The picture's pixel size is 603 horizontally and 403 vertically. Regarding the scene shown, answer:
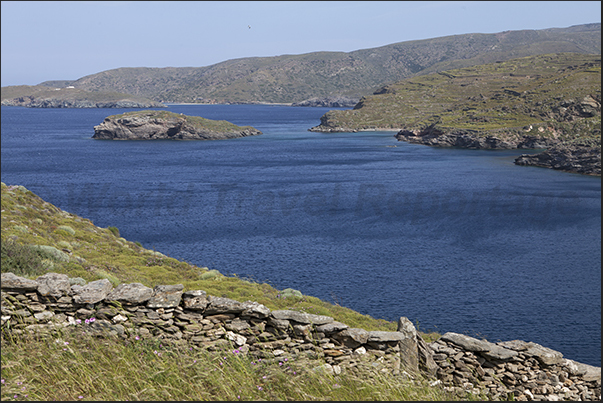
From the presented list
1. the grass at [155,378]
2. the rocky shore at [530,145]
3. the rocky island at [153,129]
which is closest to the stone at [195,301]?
the grass at [155,378]

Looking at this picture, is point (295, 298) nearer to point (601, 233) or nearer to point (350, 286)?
point (350, 286)

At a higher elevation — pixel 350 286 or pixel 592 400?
pixel 592 400

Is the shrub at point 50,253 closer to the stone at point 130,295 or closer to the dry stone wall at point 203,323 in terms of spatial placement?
the dry stone wall at point 203,323

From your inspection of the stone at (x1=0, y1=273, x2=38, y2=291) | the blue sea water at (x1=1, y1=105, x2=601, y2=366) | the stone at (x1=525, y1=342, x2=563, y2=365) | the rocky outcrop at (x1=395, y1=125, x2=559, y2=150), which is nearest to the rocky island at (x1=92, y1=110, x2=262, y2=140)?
the blue sea water at (x1=1, y1=105, x2=601, y2=366)

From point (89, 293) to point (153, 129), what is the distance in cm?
19011

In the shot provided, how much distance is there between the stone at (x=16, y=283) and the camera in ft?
35.4

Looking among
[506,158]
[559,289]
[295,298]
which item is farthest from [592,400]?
[506,158]

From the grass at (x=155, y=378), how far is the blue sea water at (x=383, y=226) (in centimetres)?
2803

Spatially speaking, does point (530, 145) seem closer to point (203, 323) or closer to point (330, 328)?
point (330, 328)

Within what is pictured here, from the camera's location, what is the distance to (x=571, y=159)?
120 meters

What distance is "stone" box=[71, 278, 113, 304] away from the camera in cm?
1113

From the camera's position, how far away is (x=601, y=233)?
62594mm

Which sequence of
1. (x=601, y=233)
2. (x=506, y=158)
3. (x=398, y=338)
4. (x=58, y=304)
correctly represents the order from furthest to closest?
(x=506, y=158) → (x=601, y=233) → (x=398, y=338) → (x=58, y=304)

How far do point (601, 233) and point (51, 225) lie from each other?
207 ft
